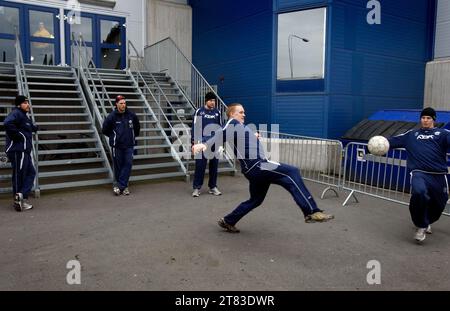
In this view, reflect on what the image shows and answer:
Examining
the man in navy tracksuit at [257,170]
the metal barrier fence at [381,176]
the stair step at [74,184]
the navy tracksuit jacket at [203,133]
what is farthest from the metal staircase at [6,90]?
the metal barrier fence at [381,176]

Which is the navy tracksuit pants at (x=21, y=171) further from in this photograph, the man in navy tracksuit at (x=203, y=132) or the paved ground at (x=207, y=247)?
the man in navy tracksuit at (x=203, y=132)

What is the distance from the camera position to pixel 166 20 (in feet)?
45.7

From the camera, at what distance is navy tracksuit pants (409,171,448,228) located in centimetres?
481

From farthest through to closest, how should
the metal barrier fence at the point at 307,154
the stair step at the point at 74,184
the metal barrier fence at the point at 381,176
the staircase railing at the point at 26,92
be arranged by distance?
the metal barrier fence at the point at 307,154 → the stair step at the point at 74,184 → the staircase railing at the point at 26,92 → the metal barrier fence at the point at 381,176

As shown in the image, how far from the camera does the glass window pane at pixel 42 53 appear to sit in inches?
489

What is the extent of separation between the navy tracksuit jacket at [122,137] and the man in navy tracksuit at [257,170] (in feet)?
9.57

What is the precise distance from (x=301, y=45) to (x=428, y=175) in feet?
19.9

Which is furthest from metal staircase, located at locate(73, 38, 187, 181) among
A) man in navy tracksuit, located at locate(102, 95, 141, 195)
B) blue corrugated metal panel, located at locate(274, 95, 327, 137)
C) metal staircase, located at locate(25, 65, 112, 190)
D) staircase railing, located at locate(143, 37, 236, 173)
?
blue corrugated metal panel, located at locate(274, 95, 327, 137)

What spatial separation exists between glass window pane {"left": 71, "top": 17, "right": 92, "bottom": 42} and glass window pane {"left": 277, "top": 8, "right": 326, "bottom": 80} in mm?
6498

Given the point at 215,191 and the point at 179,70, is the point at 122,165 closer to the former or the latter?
the point at 215,191

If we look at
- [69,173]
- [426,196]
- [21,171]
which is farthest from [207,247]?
[69,173]

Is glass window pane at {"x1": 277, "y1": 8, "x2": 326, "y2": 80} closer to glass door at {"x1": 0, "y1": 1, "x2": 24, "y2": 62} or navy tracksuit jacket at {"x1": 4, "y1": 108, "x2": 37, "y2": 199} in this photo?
navy tracksuit jacket at {"x1": 4, "y1": 108, "x2": 37, "y2": 199}
